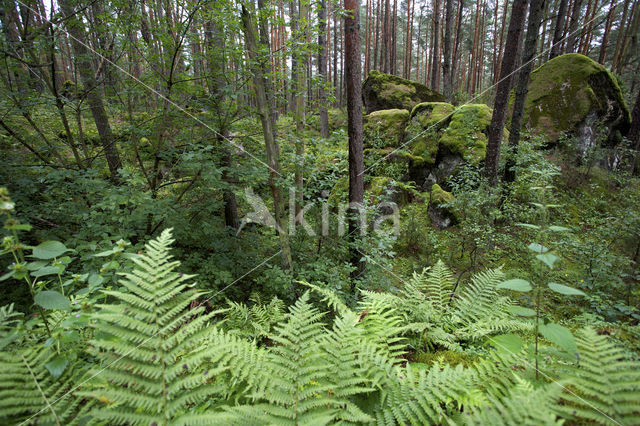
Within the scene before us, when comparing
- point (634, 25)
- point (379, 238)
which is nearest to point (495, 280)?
point (379, 238)

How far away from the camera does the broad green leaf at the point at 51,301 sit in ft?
3.99

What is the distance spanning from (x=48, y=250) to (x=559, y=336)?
256 centimetres

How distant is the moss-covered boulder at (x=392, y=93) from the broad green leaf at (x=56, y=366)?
44.5 ft

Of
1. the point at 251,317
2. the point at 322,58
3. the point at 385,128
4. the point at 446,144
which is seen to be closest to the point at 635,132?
the point at 446,144

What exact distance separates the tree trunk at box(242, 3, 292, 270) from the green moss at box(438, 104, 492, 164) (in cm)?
599

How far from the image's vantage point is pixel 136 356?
115 centimetres

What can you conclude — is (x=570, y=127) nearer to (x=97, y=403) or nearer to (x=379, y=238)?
(x=379, y=238)

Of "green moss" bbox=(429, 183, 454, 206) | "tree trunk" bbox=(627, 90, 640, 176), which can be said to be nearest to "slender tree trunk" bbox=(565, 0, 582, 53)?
"tree trunk" bbox=(627, 90, 640, 176)

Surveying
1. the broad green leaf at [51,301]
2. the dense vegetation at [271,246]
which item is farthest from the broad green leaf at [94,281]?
the broad green leaf at [51,301]

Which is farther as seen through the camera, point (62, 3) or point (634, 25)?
point (634, 25)

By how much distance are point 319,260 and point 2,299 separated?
400 centimetres

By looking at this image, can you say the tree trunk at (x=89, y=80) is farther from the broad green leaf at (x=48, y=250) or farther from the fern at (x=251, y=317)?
the broad green leaf at (x=48, y=250)

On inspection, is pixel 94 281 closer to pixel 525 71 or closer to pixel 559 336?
pixel 559 336

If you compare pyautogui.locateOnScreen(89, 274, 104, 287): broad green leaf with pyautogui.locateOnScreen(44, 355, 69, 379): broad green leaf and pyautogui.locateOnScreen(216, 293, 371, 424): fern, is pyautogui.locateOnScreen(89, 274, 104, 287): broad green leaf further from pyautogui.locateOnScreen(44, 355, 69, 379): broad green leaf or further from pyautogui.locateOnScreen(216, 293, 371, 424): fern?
pyautogui.locateOnScreen(216, 293, 371, 424): fern
